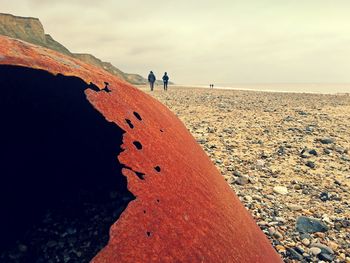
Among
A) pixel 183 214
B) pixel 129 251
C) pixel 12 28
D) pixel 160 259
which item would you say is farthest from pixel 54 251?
pixel 12 28

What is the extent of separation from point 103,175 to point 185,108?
14.5 m

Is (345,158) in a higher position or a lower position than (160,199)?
lower

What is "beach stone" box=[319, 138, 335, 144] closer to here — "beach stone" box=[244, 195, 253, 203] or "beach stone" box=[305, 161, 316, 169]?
"beach stone" box=[305, 161, 316, 169]

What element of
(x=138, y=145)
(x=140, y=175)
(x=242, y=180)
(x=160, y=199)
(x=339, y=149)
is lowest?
(x=242, y=180)

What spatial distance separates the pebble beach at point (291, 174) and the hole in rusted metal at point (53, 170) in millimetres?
2877

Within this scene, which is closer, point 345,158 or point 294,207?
point 294,207

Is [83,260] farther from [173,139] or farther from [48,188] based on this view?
[173,139]

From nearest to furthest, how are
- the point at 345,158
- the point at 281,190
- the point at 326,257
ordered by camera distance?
the point at 326,257, the point at 281,190, the point at 345,158

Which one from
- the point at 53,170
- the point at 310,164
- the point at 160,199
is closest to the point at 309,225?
the point at 310,164

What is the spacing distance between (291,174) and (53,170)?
232 inches

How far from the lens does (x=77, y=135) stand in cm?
181

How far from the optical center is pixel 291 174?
22.1ft

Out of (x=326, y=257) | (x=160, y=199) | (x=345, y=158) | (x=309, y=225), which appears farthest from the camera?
(x=345, y=158)

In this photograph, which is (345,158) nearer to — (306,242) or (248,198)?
(248,198)
